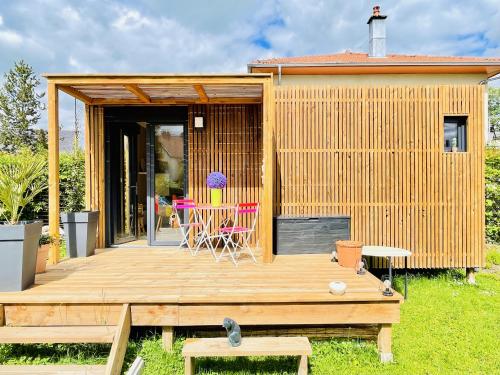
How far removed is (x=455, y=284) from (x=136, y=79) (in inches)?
211

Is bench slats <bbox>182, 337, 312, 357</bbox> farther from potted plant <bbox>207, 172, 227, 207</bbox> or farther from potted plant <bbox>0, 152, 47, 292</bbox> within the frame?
potted plant <bbox>207, 172, 227, 207</bbox>

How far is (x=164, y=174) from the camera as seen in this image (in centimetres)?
540

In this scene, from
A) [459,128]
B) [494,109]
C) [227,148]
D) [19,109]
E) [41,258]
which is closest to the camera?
[41,258]

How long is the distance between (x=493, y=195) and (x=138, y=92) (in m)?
7.54

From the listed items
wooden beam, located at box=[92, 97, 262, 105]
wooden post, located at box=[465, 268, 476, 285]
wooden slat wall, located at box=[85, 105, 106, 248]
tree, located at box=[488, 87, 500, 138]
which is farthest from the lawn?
tree, located at box=[488, 87, 500, 138]

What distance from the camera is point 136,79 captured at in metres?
3.90

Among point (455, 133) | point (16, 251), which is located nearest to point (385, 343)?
point (16, 251)

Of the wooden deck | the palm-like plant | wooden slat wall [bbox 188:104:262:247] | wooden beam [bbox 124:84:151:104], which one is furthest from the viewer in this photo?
wooden slat wall [bbox 188:104:262:247]

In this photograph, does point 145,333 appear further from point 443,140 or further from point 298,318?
point 443,140

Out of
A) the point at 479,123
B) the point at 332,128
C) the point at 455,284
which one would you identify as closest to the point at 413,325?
the point at 455,284

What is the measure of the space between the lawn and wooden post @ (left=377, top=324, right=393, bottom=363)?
6 centimetres

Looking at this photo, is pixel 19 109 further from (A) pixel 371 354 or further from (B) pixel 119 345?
(A) pixel 371 354

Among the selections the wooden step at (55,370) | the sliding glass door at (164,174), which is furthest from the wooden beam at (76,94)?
the wooden step at (55,370)

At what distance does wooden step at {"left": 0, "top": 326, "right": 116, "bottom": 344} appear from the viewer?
2418mm
